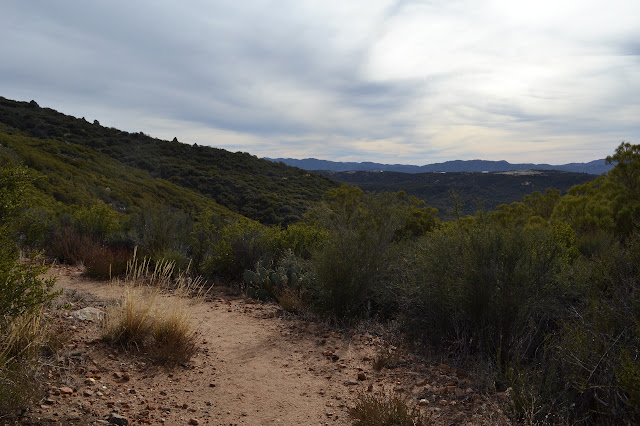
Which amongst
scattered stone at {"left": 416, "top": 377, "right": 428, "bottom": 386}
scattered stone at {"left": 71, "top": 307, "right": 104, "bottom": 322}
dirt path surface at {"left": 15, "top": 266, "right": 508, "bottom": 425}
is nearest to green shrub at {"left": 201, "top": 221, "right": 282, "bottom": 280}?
dirt path surface at {"left": 15, "top": 266, "right": 508, "bottom": 425}

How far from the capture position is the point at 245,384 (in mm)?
4145

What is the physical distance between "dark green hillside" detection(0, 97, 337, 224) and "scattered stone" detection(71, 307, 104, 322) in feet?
80.6

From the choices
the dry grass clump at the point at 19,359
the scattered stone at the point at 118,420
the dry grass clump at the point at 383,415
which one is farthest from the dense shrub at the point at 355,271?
the dry grass clump at the point at 19,359

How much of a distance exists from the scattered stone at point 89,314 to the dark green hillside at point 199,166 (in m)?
24.6

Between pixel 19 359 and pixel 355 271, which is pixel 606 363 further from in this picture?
pixel 19 359

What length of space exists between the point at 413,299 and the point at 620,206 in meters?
9.00

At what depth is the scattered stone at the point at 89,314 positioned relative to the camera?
5143 mm

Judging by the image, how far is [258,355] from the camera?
4957 mm

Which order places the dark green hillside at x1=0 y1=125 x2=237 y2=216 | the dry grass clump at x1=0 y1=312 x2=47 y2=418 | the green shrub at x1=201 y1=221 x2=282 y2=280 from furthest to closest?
1. the dark green hillside at x1=0 y1=125 x2=237 y2=216
2. the green shrub at x1=201 y1=221 x2=282 y2=280
3. the dry grass clump at x1=0 y1=312 x2=47 y2=418

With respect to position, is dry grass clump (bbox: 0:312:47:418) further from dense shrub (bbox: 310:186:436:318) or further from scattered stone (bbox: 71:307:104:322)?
dense shrub (bbox: 310:186:436:318)

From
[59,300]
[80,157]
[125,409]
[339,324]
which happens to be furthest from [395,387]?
[80,157]

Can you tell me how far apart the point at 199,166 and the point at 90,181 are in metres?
20.5

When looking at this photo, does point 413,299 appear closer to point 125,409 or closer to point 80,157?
point 125,409

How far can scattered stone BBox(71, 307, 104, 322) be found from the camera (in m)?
5.14
